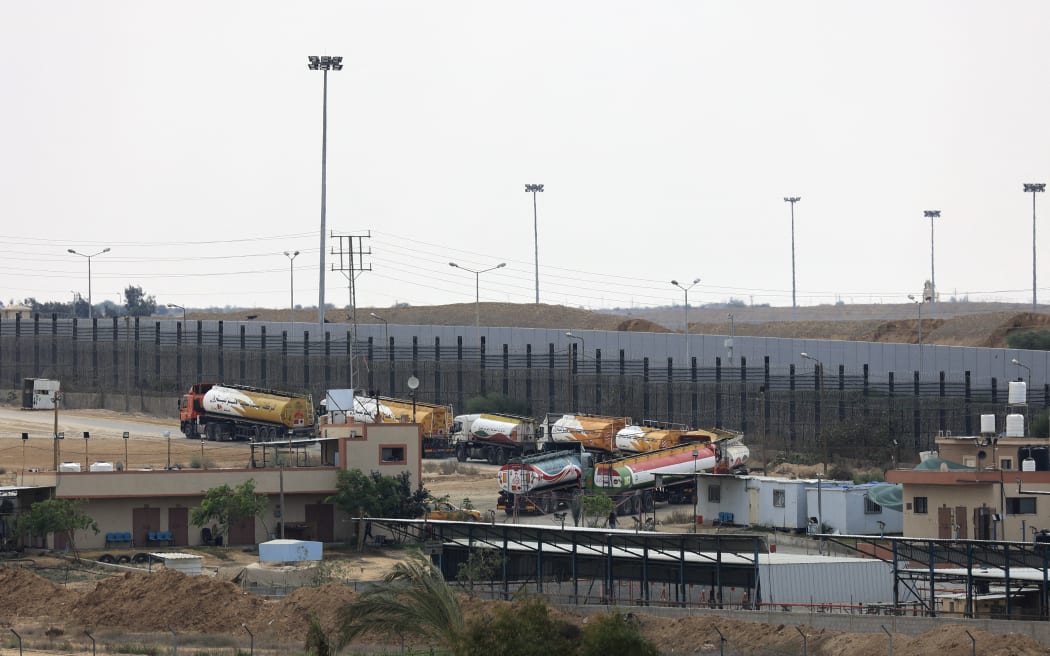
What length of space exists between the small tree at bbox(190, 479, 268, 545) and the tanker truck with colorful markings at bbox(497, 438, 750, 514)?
12559mm

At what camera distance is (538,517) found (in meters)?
68.4

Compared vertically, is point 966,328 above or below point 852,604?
above

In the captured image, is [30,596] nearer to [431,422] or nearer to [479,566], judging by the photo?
[479,566]

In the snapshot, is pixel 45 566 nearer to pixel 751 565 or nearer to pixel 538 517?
pixel 538 517

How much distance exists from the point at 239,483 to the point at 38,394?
42982 mm

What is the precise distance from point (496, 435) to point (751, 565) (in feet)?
135

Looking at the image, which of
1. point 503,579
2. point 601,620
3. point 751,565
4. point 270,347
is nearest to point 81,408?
point 270,347

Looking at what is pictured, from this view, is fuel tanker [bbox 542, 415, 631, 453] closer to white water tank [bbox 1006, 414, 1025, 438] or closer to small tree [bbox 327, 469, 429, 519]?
small tree [bbox 327, 469, 429, 519]

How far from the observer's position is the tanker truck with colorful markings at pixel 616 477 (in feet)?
229

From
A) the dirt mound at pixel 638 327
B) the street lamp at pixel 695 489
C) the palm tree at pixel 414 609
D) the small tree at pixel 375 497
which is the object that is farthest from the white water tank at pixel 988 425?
the dirt mound at pixel 638 327

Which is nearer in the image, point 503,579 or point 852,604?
point 852,604

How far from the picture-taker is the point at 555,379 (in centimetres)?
10019

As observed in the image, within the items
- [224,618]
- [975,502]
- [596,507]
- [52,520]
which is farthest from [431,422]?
[224,618]

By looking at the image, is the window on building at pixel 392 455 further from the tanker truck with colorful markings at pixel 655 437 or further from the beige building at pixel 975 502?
the beige building at pixel 975 502
